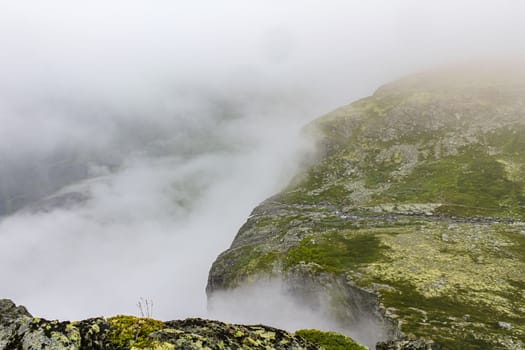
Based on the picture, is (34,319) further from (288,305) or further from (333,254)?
(333,254)

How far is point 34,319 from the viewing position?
1511 cm

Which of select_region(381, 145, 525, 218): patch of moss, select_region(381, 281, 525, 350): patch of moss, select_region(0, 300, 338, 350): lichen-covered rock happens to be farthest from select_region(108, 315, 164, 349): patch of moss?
select_region(381, 145, 525, 218): patch of moss

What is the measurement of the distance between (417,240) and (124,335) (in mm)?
91451

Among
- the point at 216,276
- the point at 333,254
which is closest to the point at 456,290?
the point at 333,254

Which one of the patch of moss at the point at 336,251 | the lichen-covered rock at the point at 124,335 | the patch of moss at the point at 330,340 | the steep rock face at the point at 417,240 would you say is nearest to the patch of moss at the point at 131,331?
the lichen-covered rock at the point at 124,335

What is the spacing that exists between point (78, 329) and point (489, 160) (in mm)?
193167

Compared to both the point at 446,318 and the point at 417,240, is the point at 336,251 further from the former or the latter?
the point at 446,318

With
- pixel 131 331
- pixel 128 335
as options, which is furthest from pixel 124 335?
pixel 131 331

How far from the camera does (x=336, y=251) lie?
321 feet

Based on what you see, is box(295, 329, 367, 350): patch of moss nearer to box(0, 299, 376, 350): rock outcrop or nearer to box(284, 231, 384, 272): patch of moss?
box(0, 299, 376, 350): rock outcrop

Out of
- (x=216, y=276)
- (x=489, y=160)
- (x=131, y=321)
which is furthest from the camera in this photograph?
(x=489, y=160)

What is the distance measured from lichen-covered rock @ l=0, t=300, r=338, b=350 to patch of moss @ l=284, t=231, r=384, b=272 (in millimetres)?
69775

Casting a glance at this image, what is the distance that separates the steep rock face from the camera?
185 ft

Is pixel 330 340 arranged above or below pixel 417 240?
above
